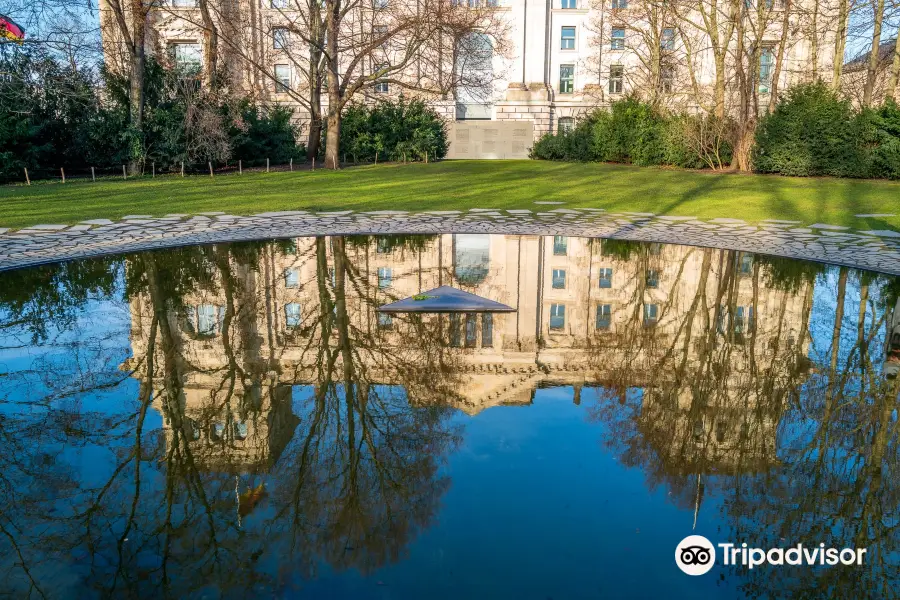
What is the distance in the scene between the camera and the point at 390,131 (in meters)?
34.7

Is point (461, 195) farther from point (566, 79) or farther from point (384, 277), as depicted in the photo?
point (566, 79)

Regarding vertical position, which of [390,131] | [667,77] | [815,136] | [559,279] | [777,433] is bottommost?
[777,433]

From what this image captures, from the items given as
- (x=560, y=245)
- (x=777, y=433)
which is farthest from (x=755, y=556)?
(x=560, y=245)

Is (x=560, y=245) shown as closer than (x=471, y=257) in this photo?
No

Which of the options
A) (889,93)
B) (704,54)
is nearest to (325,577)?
(889,93)

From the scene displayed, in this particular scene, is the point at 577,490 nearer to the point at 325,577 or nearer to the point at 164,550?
the point at 325,577

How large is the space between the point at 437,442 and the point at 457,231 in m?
8.03

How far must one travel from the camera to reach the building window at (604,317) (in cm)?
687

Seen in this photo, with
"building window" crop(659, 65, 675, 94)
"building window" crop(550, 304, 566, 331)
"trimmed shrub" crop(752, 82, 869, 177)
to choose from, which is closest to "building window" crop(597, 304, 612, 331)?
"building window" crop(550, 304, 566, 331)

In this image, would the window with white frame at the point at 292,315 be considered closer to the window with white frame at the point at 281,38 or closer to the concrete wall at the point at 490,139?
the window with white frame at the point at 281,38

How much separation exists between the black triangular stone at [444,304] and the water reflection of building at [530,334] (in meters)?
0.20

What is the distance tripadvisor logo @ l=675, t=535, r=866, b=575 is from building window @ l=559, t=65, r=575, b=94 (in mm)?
51160

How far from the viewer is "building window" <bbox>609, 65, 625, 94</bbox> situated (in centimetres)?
5050

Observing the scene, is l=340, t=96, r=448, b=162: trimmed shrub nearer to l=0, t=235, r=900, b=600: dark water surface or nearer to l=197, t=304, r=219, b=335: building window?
l=0, t=235, r=900, b=600: dark water surface
